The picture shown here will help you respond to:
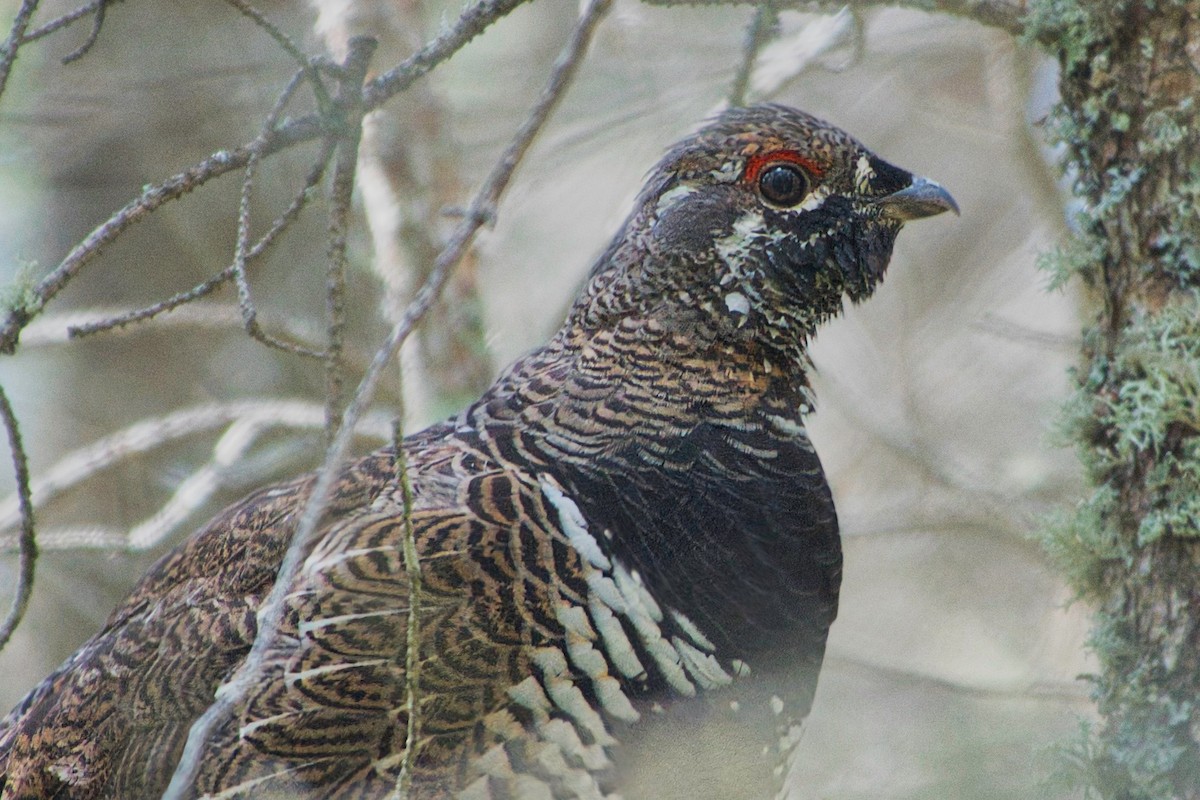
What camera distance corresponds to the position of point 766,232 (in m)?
2.96

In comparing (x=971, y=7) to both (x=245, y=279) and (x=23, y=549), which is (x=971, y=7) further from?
(x=23, y=549)

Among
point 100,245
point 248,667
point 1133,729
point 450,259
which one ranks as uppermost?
point 100,245

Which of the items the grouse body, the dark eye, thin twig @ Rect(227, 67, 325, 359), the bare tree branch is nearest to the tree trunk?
the bare tree branch

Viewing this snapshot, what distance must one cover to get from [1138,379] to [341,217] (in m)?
1.75

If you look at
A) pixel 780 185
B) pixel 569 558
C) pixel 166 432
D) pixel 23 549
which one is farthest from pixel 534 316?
pixel 23 549

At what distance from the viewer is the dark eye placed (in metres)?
2.97

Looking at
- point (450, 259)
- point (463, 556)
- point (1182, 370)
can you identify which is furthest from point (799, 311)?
point (450, 259)

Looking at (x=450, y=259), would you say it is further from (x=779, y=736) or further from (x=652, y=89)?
(x=652, y=89)

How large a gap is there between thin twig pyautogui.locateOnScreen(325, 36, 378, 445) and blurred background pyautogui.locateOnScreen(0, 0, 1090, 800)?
102 centimetres

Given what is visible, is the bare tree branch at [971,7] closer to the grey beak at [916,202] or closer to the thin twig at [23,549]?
the grey beak at [916,202]

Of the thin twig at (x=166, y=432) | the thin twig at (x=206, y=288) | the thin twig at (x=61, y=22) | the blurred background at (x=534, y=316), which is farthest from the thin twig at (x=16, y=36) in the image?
the thin twig at (x=166, y=432)

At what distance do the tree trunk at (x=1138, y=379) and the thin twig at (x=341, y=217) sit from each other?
160 cm

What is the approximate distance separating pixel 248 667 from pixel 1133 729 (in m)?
1.89

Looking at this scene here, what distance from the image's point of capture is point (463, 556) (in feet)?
8.15
